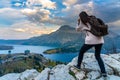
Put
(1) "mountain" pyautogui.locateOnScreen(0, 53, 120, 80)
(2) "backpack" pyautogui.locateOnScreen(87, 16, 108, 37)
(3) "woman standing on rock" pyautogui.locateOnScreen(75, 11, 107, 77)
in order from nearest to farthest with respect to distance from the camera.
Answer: (2) "backpack" pyautogui.locateOnScreen(87, 16, 108, 37) → (3) "woman standing on rock" pyautogui.locateOnScreen(75, 11, 107, 77) → (1) "mountain" pyautogui.locateOnScreen(0, 53, 120, 80)

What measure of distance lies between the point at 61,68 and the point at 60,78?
2.70 ft

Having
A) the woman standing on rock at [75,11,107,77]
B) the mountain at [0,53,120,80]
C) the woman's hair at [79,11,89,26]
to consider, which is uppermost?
the woman's hair at [79,11,89,26]

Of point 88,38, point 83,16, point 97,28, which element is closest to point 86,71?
point 88,38

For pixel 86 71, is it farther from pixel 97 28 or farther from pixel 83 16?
pixel 83 16

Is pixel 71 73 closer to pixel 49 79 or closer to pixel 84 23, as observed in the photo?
pixel 49 79

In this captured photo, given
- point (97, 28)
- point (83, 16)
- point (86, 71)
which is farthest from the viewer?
point (86, 71)

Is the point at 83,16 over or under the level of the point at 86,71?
over

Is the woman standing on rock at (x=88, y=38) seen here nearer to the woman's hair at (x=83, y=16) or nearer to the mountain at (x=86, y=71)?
the woman's hair at (x=83, y=16)

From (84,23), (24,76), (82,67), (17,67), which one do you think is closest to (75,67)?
(82,67)

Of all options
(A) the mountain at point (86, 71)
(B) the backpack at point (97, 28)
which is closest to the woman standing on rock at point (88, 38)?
(B) the backpack at point (97, 28)

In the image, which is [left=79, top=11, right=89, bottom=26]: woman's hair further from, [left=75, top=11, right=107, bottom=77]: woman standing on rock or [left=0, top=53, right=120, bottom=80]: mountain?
[left=0, top=53, right=120, bottom=80]: mountain

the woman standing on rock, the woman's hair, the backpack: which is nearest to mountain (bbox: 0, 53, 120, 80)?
the woman standing on rock

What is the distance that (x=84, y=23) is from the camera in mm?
13344

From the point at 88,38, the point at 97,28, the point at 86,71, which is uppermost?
the point at 97,28
